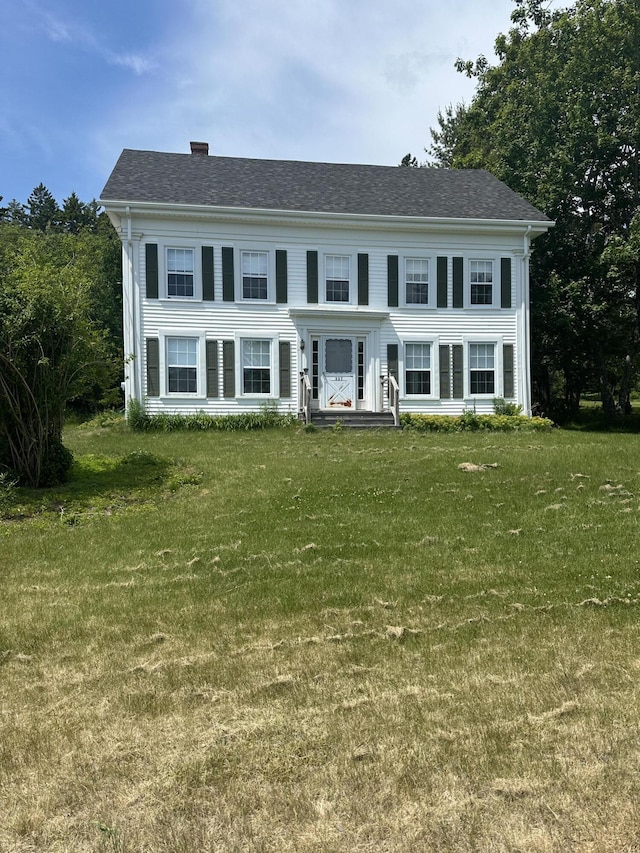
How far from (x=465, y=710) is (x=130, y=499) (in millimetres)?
6477

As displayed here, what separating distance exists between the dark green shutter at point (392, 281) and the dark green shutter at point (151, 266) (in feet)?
21.4

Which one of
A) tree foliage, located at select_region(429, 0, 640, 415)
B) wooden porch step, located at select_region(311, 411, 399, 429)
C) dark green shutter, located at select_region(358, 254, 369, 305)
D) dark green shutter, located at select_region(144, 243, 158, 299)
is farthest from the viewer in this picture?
tree foliage, located at select_region(429, 0, 640, 415)

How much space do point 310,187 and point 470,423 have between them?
28.3 ft

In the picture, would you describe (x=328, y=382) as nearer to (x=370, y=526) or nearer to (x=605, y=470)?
(x=605, y=470)

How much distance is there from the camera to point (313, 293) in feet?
60.3

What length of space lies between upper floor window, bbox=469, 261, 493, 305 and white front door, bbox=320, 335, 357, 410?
392cm

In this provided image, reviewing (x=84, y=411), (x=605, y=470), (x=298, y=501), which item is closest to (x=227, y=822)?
(x=298, y=501)

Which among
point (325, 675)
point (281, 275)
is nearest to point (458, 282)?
point (281, 275)

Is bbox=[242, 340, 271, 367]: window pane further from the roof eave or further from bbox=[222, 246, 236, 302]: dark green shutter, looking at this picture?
the roof eave

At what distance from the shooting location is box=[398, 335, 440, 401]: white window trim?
18.8 meters

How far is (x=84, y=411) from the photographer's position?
26.6 m

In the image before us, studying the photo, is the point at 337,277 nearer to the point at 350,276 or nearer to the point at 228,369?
the point at 350,276

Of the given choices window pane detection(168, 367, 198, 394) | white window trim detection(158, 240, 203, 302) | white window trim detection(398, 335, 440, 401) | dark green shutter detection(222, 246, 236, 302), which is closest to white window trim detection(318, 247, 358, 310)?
white window trim detection(398, 335, 440, 401)

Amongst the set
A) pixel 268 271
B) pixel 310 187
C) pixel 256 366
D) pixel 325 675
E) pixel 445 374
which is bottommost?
pixel 325 675
